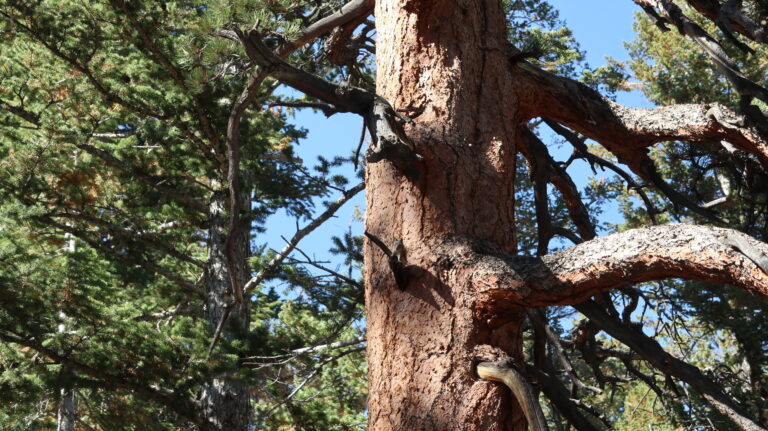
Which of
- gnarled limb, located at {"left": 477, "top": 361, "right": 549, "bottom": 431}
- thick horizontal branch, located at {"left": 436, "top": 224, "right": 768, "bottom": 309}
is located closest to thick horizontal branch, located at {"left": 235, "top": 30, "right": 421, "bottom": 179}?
thick horizontal branch, located at {"left": 436, "top": 224, "right": 768, "bottom": 309}

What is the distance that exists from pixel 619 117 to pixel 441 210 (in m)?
1.23

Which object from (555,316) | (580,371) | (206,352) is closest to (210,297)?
(206,352)

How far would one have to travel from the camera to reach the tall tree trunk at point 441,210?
Answer: 2736mm

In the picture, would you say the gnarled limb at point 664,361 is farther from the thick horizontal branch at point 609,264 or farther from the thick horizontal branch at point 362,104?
the thick horizontal branch at point 362,104

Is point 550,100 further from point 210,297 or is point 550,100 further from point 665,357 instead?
point 210,297

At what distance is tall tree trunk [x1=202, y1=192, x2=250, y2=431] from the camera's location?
8.44 meters

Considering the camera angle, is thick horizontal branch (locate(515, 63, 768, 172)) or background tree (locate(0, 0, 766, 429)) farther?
→ thick horizontal branch (locate(515, 63, 768, 172))

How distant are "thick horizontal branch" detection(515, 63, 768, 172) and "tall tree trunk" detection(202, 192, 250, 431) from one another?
5.09m

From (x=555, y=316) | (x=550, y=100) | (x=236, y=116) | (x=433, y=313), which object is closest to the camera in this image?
(x=433, y=313)

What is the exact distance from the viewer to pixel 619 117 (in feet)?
12.1

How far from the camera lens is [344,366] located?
1502 cm

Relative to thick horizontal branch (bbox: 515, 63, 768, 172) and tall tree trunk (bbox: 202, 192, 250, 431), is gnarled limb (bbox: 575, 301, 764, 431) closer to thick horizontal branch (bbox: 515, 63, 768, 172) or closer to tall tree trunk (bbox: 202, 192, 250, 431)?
thick horizontal branch (bbox: 515, 63, 768, 172)

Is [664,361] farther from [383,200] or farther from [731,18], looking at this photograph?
[731,18]

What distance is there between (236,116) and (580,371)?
14111 mm
